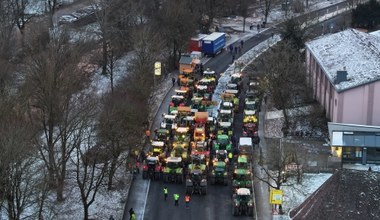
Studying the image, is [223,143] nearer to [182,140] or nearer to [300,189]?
[182,140]

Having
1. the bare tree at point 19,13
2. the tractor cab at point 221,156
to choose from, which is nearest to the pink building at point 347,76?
the tractor cab at point 221,156

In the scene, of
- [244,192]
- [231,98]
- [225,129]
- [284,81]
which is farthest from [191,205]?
[231,98]

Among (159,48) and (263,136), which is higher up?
(159,48)

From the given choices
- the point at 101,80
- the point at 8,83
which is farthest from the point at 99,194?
the point at 101,80

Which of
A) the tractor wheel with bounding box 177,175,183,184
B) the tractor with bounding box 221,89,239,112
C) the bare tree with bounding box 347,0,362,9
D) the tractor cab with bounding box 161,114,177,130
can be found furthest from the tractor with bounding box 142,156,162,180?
the bare tree with bounding box 347,0,362,9

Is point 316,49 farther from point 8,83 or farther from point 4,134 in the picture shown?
point 4,134
